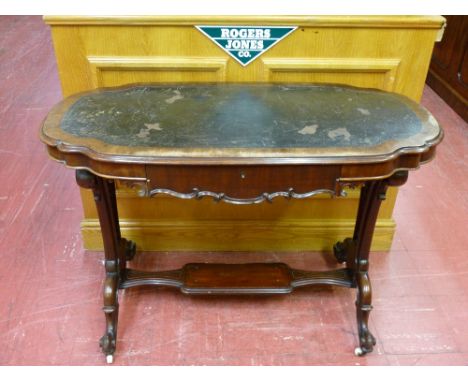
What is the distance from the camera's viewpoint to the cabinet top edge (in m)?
1.66

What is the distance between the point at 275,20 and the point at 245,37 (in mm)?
131

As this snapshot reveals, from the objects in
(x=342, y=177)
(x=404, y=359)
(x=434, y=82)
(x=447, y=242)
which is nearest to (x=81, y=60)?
(x=342, y=177)

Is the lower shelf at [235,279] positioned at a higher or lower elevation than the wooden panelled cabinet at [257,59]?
lower

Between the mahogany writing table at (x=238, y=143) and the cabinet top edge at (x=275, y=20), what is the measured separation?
0.24m

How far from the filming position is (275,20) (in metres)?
1.69

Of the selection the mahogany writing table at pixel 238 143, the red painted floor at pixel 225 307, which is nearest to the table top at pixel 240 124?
the mahogany writing table at pixel 238 143

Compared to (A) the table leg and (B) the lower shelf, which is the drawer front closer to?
(A) the table leg

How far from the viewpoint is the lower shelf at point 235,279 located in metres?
1.86

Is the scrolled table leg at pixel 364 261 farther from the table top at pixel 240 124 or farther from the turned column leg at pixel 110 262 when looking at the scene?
the turned column leg at pixel 110 262

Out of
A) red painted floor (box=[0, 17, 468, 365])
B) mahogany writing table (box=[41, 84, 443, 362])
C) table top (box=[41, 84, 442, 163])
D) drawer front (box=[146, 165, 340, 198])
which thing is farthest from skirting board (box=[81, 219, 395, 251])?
drawer front (box=[146, 165, 340, 198])

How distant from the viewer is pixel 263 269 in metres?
1.96

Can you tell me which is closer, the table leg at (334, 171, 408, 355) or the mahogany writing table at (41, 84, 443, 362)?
the mahogany writing table at (41, 84, 443, 362)

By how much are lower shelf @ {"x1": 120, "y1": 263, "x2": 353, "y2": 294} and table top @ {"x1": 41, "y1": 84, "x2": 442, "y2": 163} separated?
0.75 m

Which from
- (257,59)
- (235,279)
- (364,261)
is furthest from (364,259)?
(257,59)
